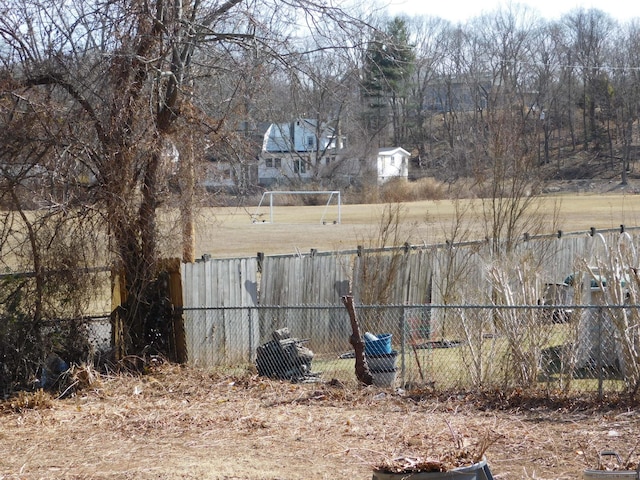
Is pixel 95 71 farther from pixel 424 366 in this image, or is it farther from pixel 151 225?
pixel 424 366

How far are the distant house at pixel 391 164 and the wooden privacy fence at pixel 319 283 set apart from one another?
5466 cm

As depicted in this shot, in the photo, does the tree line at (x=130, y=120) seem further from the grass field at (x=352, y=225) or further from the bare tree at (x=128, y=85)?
the grass field at (x=352, y=225)

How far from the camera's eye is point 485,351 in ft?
35.3

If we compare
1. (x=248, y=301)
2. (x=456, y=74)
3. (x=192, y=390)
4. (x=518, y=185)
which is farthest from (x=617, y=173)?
(x=192, y=390)

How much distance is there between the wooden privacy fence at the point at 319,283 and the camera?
41.8 ft

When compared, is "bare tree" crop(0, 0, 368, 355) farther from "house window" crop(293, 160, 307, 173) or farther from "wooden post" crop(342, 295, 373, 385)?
"house window" crop(293, 160, 307, 173)

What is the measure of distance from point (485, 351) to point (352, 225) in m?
33.8

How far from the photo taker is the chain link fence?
375 inches

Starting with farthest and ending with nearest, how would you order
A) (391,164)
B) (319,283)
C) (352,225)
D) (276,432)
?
1. (391,164)
2. (352,225)
3. (319,283)
4. (276,432)

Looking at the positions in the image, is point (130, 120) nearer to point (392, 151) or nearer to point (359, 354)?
point (359, 354)

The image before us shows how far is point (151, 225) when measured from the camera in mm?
10992

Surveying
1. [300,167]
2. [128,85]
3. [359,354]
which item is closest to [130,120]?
[128,85]

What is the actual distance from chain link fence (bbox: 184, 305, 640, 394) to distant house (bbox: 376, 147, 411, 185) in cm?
5843

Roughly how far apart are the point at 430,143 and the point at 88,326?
71.6 meters
